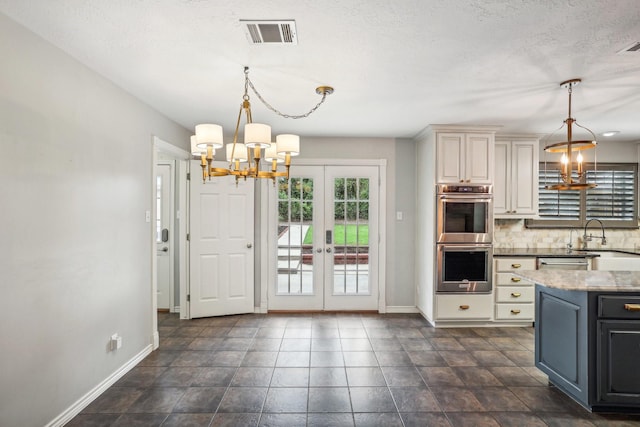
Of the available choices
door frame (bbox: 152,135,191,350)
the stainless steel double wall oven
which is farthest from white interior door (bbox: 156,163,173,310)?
the stainless steel double wall oven

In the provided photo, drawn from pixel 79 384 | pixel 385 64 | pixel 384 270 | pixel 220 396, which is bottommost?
pixel 220 396

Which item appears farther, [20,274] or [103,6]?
[20,274]

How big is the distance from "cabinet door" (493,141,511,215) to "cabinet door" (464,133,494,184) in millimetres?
366

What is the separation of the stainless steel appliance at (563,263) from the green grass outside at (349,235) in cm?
213

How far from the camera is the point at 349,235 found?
4.98 metres

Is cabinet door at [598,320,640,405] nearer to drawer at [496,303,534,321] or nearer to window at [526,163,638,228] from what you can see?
drawer at [496,303,534,321]

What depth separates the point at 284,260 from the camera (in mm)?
4965

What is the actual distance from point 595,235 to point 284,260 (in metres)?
4.31

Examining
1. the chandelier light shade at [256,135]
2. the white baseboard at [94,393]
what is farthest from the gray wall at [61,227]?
the chandelier light shade at [256,135]

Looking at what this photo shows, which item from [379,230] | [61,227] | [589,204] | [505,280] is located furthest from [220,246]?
[589,204]

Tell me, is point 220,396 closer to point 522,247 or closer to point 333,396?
point 333,396

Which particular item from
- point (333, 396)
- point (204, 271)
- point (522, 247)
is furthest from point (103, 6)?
point (522, 247)

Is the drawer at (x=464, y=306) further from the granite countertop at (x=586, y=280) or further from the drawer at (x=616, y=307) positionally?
the drawer at (x=616, y=307)

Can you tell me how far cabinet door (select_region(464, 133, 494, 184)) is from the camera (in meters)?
4.37
